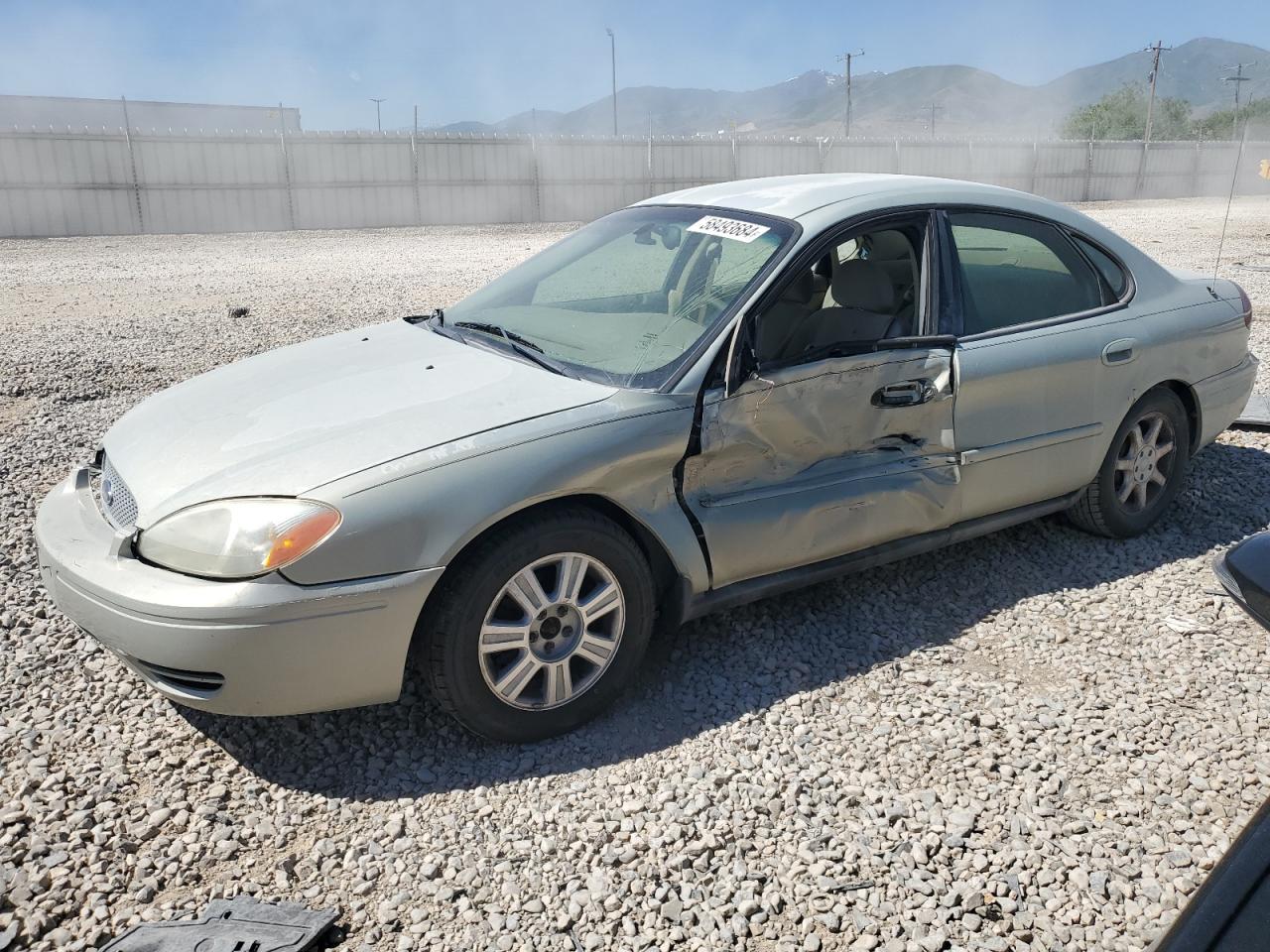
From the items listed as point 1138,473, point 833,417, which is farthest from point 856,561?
point 1138,473

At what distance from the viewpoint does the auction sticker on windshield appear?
11.8ft

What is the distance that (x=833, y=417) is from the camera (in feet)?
11.2

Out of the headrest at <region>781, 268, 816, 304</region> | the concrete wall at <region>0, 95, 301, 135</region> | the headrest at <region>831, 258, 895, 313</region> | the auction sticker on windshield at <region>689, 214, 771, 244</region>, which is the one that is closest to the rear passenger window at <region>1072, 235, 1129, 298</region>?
the headrest at <region>831, 258, 895, 313</region>

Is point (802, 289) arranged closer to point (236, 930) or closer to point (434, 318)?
point (434, 318)

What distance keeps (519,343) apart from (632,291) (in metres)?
0.50

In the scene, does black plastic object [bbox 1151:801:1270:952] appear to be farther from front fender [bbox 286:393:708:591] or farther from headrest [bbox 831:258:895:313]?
headrest [bbox 831:258:895:313]

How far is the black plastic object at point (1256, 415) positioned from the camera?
596 centimetres

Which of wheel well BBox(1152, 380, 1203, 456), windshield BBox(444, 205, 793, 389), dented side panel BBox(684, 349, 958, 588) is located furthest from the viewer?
wheel well BBox(1152, 380, 1203, 456)

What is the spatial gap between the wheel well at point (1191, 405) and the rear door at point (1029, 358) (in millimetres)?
439

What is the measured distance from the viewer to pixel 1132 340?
419 centimetres

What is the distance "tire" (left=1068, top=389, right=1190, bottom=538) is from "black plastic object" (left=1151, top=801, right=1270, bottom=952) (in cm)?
322

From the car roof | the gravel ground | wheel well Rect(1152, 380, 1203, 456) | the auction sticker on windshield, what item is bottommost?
the gravel ground

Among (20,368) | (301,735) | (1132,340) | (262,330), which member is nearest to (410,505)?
(301,735)

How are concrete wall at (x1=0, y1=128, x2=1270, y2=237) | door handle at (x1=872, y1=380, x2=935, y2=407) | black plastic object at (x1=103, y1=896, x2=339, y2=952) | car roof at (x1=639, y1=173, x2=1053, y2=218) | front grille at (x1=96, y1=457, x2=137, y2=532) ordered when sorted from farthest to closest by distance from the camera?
concrete wall at (x1=0, y1=128, x2=1270, y2=237) → car roof at (x1=639, y1=173, x2=1053, y2=218) → door handle at (x1=872, y1=380, x2=935, y2=407) → front grille at (x1=96, y1=457, x2=137, y2=532) → black plastic object at (x1=103, y1=896, x2=339, y2=952)
